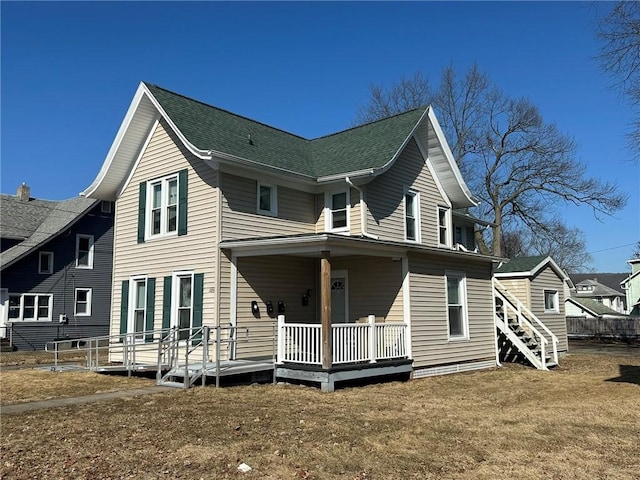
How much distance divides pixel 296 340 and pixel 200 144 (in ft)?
18.4

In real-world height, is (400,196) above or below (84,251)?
above

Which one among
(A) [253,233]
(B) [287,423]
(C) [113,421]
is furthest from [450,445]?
(A) [253,233]

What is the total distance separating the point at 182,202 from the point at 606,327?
31.6 m

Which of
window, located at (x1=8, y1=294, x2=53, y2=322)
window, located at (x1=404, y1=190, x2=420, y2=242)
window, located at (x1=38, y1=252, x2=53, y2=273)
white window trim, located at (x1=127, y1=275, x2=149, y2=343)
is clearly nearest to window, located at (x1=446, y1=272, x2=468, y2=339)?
window, located at (x1=404, y1=190, x2=420, y2=242)

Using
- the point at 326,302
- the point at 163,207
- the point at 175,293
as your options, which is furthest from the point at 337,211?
the point at 175,293

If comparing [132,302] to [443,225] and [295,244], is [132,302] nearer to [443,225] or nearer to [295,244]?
[295,244]

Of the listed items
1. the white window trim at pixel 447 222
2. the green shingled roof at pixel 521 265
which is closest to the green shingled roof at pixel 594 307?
the green shingled roof at pixel 521 265

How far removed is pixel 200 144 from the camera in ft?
45.9

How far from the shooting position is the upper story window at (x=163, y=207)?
48.5 ft

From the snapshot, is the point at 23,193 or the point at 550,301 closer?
the point at 550,301

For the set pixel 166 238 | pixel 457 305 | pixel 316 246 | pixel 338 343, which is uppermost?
pixel 166 238

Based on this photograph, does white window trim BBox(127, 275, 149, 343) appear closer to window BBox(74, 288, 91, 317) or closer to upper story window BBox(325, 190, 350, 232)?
upper story window BBox(325, 190, 350, 232)

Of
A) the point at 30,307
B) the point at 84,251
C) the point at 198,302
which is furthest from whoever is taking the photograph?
the point at 84,251

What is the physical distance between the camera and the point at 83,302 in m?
28.6
